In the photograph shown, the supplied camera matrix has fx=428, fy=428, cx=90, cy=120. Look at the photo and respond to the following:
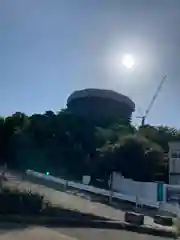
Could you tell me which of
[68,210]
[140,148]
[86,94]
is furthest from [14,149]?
[68,210]

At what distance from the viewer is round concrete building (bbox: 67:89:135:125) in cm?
5534

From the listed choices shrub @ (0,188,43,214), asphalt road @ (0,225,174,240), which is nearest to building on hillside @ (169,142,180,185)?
shrub @ (0,188,43,214)

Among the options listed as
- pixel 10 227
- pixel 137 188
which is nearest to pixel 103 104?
pixel 137 188

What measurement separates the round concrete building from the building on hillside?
1708cm

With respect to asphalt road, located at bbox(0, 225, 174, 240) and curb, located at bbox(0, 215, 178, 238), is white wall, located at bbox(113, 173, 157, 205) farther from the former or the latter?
asphalt road, located at bbox(0, 225, 174, 240)

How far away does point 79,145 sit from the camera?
39344 millimetres

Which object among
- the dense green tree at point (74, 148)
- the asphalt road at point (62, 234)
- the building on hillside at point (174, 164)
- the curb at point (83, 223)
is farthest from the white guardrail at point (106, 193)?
the asphalt road at point (62, 234)

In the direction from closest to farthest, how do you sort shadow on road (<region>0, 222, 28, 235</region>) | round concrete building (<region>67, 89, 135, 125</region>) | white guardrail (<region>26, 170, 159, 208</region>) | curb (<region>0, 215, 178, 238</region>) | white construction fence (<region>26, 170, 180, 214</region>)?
shadow on road (<region>0, 222, 28, 235</region>)
curb (<region>0, 215, 178, 238</region>)
white construction fence (<region>26, 170, 180, 214</region>)
white guardrail (<region>26, 170, 159, 208</region>)
round concrete building (<region>67, 89, 135, 125</region>)

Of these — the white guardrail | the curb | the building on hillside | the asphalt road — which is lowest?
the asphalt road

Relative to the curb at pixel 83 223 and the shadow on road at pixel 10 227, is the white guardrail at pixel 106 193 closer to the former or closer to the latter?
the curb at pixel 83 223

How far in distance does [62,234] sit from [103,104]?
44486mm

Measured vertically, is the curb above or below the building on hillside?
below

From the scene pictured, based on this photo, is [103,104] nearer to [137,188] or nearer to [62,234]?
[137,188]

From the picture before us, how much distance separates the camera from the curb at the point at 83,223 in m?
16.1
